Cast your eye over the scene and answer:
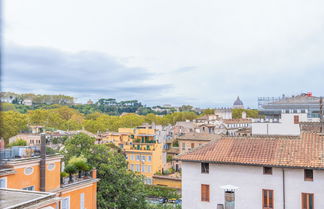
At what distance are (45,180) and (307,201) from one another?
8.60 meters

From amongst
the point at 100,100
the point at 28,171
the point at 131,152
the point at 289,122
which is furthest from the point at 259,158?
the point at 100,100

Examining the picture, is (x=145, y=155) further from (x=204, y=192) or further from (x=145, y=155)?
(x=204, y=192)

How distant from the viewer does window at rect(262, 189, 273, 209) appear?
9.77m

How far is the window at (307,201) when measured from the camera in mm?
9258

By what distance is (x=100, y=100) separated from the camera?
100m

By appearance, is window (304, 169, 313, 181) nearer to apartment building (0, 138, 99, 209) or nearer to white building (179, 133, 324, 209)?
white building (179, 133, 324, 209)

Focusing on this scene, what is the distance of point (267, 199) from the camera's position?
983 centimetres

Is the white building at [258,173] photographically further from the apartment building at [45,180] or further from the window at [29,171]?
the window at [29,171]

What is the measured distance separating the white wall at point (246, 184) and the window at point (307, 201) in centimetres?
12

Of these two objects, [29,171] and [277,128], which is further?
[277,128]

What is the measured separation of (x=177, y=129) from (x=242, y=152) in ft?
114

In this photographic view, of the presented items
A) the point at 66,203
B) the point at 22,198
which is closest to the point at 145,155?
the point at 66,203

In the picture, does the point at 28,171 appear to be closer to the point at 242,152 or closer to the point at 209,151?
the point at 209,151

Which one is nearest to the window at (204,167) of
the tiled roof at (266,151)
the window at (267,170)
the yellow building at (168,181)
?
the tiled roof at (266,151)
